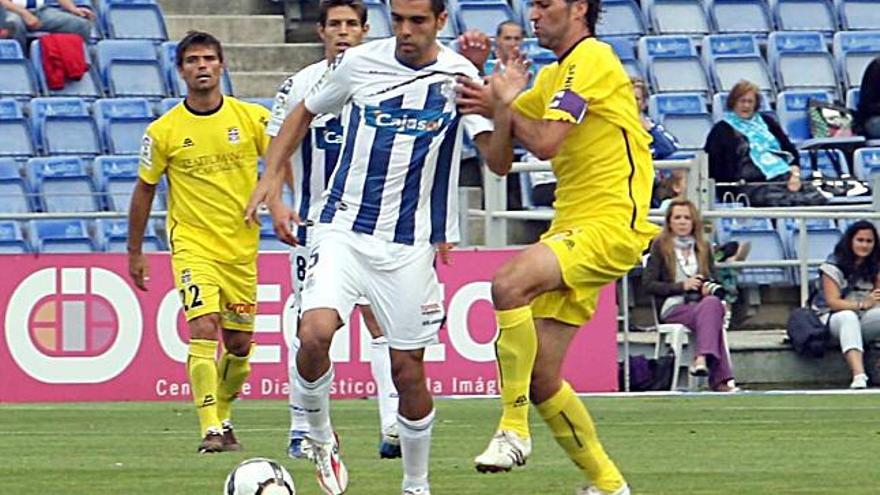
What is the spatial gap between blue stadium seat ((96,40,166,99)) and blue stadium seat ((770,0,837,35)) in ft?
22.5

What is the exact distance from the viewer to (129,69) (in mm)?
20469

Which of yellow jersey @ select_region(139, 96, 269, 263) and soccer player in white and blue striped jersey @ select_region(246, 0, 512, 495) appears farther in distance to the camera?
yellow jersey @ select_region(139, 96, 269, 263)

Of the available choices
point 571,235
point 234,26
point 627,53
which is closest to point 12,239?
point 234,26

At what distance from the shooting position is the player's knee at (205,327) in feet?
37.8

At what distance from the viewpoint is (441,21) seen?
8.59 m

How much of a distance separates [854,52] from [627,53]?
2.58m

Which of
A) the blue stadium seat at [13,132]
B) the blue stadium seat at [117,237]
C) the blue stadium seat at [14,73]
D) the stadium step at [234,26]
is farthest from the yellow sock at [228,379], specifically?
the stadium step at [234,26]

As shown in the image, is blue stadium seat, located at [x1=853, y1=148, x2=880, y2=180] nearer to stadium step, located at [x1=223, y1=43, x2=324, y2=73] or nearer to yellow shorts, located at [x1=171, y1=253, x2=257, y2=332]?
stadium step, located at [x1=223, y1=43, x2=324, y2=73]

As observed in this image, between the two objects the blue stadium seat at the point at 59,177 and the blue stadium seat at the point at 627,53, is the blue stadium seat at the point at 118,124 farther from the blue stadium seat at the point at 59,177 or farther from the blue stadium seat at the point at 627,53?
the blue stadium seat at the point at 627,53

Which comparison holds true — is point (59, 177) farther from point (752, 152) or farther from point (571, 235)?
point (571, 235)

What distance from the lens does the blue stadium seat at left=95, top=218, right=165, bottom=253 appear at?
17359mm

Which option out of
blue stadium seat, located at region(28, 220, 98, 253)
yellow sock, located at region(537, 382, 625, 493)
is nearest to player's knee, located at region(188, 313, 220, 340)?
yellow sock, located at region(537, 382, 625, 493)

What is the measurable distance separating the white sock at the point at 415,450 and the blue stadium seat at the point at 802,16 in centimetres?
1552

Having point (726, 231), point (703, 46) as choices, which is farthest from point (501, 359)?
point (703, 46)
